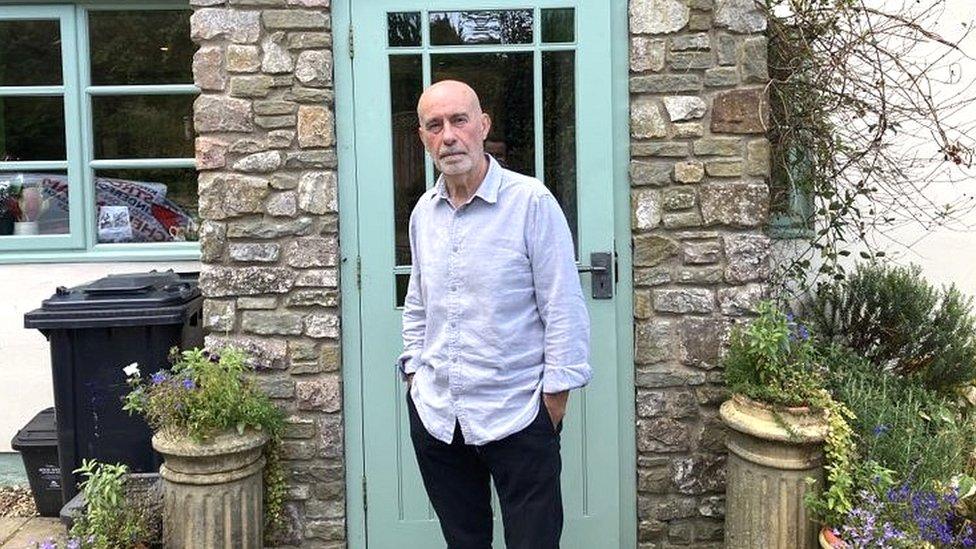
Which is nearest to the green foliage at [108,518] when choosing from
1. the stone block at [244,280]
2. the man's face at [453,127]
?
the stone block at [244,280]

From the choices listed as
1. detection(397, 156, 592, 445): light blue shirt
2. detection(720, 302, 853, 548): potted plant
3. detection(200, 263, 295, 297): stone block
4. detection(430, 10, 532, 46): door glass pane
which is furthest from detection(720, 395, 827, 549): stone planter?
detection(200, 263, 295, 297): stone block

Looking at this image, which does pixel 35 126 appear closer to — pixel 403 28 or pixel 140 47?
pixel 140 47

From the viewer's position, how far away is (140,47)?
4.85 meters

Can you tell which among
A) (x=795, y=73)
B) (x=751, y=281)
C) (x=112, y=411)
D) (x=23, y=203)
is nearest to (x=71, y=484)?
(x=112, y=411)

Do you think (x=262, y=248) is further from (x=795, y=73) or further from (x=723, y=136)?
(x=795, y=73)

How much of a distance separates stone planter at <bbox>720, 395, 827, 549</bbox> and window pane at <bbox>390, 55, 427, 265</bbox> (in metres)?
1.64

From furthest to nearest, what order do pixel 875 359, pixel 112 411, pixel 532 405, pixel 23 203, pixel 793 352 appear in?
pixel 23 203 → pixel 875 359 → pixel 112 411 → pixel 793 352 → pixel 532 405

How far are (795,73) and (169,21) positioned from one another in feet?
11.7

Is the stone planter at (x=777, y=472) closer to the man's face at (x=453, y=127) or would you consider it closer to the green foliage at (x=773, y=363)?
the green foliage at (x=773, y=363)

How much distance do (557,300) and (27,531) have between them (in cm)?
320

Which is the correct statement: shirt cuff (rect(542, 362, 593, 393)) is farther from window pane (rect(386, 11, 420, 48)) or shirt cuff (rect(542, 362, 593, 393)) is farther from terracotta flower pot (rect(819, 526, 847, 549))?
window pane (rect(386, 11, 420, 48))

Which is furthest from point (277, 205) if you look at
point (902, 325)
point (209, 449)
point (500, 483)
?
point (902, 325)

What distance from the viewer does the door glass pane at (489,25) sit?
3.59 metres

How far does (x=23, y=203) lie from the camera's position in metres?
4.85
